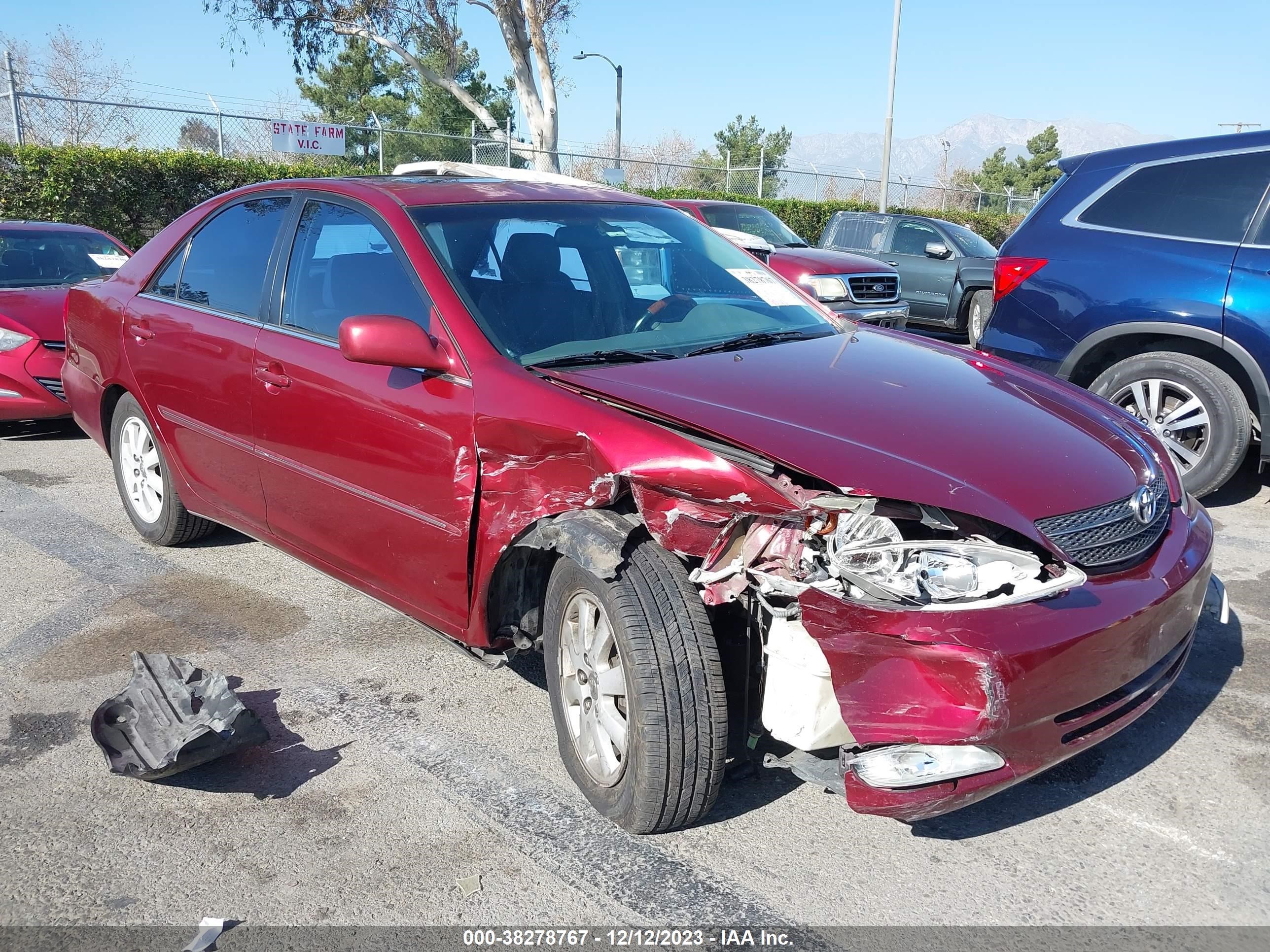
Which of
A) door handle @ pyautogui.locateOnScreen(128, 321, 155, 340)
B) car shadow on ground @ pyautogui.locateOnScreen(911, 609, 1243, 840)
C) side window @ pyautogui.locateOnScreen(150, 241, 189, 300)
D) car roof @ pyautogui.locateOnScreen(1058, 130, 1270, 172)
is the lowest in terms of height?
car shadow on ground @ pyautogui.locateOnScreen(911, 609, 1243, 840)

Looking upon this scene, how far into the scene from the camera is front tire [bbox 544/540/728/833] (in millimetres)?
2500

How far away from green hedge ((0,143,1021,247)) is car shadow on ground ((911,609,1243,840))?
1328cm

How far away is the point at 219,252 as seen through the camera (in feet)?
14.3

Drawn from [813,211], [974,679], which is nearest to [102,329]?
[974,679]

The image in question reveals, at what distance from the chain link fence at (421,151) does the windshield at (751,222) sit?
6.73m

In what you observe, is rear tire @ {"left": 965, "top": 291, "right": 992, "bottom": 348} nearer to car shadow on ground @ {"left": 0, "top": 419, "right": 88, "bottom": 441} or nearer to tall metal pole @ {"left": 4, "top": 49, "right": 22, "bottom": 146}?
car shadow on ground @ {"left": 0, "top": 419, "right": 88, "bottom": 441}

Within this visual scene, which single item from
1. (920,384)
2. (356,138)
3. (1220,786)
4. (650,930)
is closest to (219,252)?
(920,384)

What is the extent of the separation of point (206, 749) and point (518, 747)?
906 millimetres

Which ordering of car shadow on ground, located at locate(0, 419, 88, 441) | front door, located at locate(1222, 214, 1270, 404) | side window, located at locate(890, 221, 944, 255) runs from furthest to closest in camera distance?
side window, located at locate(890, 221, 944, 255), car shadow on ground, located at locate(0, 419, 88, 441), front door, located at locate(1222, 214, 1270, 404)

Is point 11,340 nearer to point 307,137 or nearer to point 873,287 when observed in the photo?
point 873,287

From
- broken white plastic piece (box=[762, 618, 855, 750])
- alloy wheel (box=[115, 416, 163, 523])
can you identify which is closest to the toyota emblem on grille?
broken white plastic piece (box=[762, 618, 855, 750])

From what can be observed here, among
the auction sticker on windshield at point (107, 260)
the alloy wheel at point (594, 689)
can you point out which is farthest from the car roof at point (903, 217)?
the alloy wheel at point (594, 689)

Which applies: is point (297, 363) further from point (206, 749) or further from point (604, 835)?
point (604, 835)

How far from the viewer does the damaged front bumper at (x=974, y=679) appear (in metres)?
2.25
